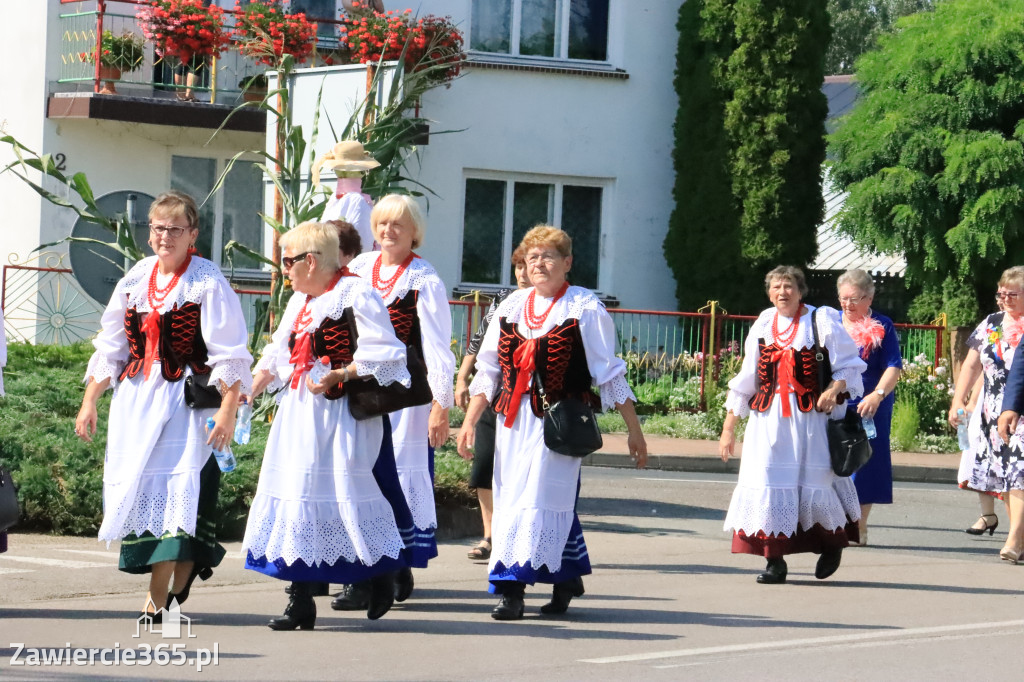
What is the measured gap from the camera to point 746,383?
9.31 m

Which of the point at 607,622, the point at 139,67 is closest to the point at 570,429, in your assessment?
the point at 607,622

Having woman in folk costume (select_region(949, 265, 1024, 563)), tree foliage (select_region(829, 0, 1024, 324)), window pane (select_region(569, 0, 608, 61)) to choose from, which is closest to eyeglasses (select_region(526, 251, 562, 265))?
woman in folk costume (select_region(949, 265, 1024, 563))

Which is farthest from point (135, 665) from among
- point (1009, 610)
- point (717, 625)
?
point (1009, 610)

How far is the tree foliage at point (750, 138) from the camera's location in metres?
21.3

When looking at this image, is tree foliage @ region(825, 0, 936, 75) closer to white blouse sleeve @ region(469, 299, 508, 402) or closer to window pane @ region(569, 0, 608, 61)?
window pane @ region(569, 0, 608, 61)

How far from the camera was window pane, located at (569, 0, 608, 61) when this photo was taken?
73.7 ft

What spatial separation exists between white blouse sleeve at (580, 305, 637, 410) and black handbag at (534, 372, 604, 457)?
14 centimetres

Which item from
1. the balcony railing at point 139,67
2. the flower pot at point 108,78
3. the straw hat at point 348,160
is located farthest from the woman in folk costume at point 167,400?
the flower pot at point 108,78

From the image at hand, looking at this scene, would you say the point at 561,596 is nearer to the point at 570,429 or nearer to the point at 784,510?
the point at 570,429

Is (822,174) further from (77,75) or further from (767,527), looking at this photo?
(767,527)

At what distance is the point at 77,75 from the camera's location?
67.3 ft

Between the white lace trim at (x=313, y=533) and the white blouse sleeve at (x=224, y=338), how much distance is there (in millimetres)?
541

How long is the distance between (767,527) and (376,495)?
288 centimetres

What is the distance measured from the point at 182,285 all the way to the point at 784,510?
3.82 meters
